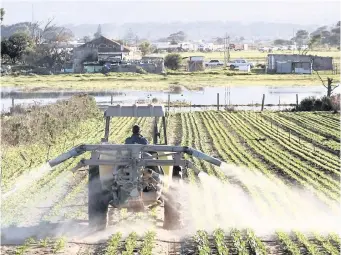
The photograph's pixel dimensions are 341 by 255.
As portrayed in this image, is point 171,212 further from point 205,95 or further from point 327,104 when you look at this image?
point 205,95

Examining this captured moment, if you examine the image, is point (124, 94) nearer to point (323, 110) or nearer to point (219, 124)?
point (323, 110)

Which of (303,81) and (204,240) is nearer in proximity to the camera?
(204,240)

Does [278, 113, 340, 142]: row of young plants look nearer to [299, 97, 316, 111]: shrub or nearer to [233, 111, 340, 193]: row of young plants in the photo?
[233, 111, 340, 193]: row of young plants

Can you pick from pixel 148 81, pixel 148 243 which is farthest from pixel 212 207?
pixel 148 81

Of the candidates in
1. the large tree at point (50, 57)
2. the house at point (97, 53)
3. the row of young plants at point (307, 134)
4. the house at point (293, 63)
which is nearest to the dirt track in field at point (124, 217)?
the row of young plants at point (307, 134)

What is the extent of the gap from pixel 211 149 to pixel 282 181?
6.15 meters

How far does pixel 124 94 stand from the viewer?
5228 centimetres

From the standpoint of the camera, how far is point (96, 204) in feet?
35.0

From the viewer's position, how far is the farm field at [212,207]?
32.3 feet

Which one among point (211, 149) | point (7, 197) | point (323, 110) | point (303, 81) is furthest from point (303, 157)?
point (303, 81)

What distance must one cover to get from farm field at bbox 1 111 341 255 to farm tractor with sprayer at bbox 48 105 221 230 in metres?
0.36

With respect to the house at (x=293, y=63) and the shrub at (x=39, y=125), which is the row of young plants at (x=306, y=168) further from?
the house at (x=293, y=63)

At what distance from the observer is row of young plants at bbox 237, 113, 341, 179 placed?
57.9ft

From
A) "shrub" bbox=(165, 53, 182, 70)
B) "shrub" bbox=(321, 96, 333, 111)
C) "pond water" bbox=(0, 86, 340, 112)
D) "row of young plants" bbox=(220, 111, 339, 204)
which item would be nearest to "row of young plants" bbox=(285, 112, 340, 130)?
"shrub" bbox=(321, 96, 333, 111)
